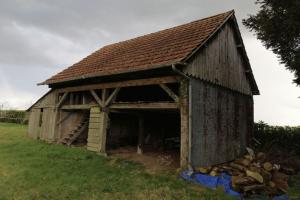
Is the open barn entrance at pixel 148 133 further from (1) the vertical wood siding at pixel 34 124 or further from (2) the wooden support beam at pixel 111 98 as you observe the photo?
(1) the vertical wood siding at pixel 34 124

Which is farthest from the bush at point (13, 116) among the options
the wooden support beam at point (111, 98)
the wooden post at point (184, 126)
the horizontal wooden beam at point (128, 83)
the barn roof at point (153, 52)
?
the wooden post at point (184, 126)

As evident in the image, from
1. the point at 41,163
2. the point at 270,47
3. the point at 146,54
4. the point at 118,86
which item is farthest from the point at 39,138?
the point at 270,47

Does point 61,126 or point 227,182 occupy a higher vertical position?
point 61,126

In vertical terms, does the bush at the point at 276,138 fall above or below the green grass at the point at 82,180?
above

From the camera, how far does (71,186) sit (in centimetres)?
879

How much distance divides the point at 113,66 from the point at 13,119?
26015 mm

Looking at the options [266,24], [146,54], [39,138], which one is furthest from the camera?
[39,138]

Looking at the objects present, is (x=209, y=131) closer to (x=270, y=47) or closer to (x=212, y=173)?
(x=212, y=173)

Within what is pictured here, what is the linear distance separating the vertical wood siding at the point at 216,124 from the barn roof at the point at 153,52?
4.86 feet

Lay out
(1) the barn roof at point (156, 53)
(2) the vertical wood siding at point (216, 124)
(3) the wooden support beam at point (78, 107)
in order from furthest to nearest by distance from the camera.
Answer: (3) the wooden support beam at point (78, 107) < (1) the barn roof at point (156, 53) < (2) the vertical wood siding at point (216, 124)

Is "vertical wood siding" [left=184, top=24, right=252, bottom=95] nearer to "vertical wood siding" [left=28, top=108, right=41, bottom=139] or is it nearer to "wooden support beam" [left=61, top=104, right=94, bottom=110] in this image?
"wooden support beam" [left=61, top=104, right=94, bottom=110]

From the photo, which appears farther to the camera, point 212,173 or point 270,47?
point 270,47

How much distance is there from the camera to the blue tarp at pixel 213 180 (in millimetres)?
8609

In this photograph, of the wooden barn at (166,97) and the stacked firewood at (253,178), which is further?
the wooden barn at (166,97)
